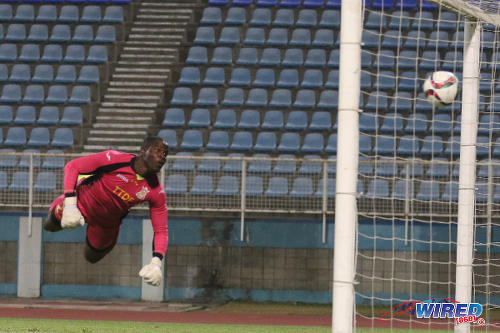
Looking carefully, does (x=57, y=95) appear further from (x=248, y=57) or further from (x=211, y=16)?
(x=248, y=57)

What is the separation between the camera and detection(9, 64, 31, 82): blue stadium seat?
18031 millimetres

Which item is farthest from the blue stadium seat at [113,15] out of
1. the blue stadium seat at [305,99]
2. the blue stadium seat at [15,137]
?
the blue stadium seat at [305,99]

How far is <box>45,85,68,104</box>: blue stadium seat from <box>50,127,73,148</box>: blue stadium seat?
3.28ft

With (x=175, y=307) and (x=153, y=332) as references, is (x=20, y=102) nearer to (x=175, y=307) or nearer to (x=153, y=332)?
(x=175, y=307)

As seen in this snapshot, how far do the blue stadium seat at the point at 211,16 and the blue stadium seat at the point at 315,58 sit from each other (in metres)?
2.37

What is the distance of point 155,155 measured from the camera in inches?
273

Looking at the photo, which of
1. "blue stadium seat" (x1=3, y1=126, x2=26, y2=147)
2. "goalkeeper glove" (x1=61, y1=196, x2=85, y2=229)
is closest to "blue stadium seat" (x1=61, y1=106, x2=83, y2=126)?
"blue stadium seat" (x1=3, y1=126, x2=26, y2=147)

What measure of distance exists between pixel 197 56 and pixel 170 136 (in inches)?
98.9

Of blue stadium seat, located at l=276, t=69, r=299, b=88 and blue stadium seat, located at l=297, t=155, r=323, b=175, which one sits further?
blue stadium seat, located at l=276, t=69, r=299, b=88

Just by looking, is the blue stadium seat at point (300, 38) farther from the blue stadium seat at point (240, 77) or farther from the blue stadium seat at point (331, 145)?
the blue stadium seat at point (331, 145)

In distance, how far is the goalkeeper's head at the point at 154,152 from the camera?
6.89 metres

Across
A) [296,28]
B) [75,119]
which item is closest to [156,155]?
[75,119]

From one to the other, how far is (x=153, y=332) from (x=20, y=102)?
8.28 metres

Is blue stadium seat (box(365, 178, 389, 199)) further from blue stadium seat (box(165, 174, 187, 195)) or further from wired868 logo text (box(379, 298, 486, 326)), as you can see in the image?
blue stadium seat (box(165, 174, 187, 195))
